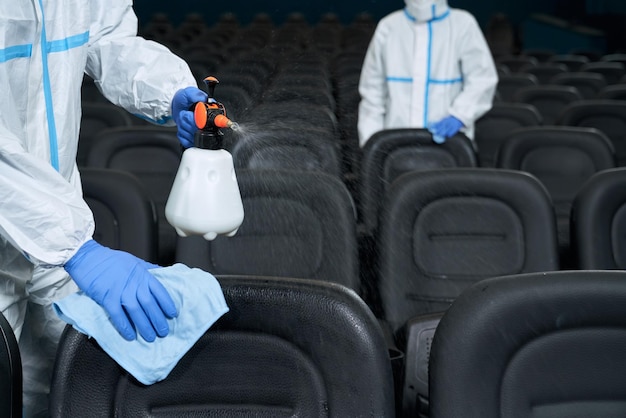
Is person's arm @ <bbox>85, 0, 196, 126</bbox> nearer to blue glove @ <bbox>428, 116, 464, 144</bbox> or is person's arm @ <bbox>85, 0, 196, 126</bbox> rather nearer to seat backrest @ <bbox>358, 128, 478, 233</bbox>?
seat backrest @ <bbox>358, 128, 478, 233</bbox>

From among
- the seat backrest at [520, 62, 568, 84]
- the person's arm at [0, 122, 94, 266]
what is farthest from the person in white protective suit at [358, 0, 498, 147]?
the seat backrest at [520, 62, 568, 84]

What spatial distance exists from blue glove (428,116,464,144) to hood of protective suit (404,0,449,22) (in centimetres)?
60

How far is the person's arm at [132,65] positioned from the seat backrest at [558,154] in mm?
1621

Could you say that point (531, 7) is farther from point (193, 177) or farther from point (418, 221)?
point (193, 177)

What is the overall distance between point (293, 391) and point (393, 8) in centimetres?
1231

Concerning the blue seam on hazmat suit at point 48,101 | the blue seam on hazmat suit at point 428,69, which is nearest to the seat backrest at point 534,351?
the blue seam on hazmat suit at point 48,101

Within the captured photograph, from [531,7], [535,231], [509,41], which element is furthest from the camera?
[531,7]

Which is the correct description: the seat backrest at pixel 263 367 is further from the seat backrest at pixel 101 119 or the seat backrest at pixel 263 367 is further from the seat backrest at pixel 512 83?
the seat backrest at pixel 512 83

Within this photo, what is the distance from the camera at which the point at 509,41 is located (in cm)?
1289

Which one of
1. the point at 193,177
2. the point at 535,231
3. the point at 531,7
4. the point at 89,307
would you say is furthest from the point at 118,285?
the point at 531,7

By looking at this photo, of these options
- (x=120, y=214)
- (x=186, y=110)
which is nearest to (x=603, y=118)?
(x=120, y=214)

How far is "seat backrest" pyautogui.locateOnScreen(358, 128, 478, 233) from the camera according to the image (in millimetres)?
2891

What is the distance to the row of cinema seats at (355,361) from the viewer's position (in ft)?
3.78

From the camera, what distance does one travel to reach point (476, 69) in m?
3.84
